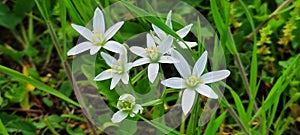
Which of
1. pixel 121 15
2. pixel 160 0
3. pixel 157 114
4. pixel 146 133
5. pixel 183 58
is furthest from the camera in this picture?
pixel 160 0

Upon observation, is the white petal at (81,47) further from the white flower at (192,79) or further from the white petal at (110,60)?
the white flower at (192,79)

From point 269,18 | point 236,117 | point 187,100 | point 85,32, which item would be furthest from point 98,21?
point 269,18

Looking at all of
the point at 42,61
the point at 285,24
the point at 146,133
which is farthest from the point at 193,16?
the point at 42,61

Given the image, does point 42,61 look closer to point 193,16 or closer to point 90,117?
point 90,117

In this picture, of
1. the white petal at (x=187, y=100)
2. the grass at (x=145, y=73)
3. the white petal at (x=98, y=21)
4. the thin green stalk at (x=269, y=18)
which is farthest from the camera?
the thin green stalk at (x=269, y=18)

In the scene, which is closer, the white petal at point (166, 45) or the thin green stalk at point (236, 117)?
the white petal at point (166, 45)

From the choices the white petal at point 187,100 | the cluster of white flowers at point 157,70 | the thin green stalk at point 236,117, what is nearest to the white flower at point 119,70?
the cluster of white flowers at point 157,70

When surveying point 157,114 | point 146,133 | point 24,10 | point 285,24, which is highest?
point 24,10

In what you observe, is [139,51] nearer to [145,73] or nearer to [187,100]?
[187,100]
